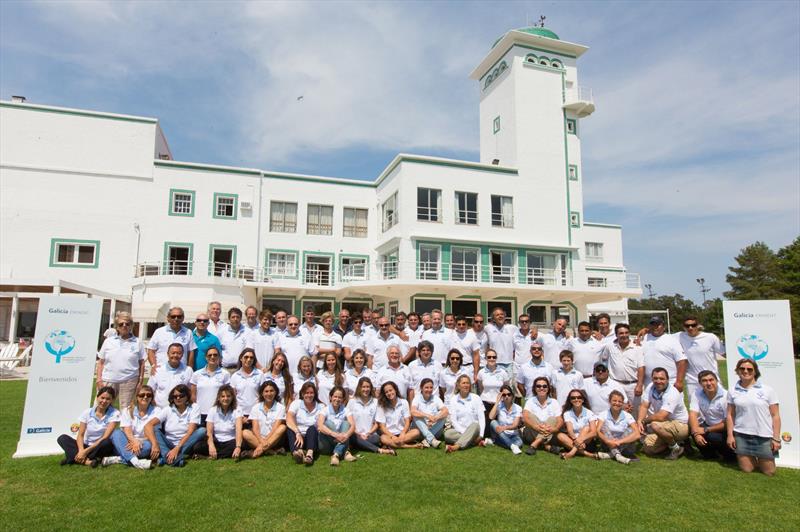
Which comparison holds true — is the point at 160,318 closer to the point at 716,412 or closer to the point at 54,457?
the point at 54,457

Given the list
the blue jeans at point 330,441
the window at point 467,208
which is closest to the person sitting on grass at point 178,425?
the blue jeans at point 330,441

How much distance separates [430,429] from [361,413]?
1.07 metres

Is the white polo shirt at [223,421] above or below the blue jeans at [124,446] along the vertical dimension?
above

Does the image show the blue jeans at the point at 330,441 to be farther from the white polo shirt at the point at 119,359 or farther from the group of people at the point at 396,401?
the white polo shirt at the point at 119,359

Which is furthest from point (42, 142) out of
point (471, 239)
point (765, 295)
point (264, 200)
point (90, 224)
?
point (765, 295)

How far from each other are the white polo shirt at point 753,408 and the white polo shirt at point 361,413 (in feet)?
14.8

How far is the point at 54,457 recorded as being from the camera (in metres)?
6.33

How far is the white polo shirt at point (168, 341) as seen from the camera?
7.04 metres

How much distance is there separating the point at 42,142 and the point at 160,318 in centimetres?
1144

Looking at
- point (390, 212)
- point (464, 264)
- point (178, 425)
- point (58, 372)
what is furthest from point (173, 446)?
point (390, 212)

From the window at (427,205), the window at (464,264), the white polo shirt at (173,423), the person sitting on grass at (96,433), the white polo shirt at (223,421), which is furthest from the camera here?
the window at (427,205)

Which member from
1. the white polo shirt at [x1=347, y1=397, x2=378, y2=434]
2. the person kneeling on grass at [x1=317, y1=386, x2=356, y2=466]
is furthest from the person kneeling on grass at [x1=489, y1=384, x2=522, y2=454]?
the person kneeling on grass at [x1=317, y1=386, x2=356, y2=466]

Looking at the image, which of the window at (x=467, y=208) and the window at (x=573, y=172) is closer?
the window at (x=467, y=208)

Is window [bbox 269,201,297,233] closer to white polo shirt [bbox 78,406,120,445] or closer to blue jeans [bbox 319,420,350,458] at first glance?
white polo shirt [bbox 78,406,120,445]
